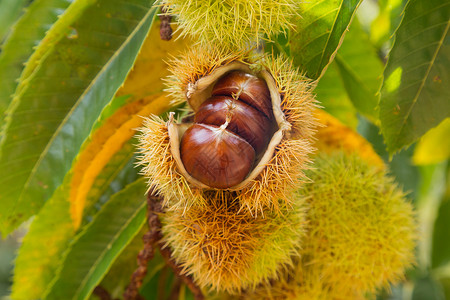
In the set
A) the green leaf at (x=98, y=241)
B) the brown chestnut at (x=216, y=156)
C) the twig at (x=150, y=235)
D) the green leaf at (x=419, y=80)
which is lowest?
the green leaf at (x=98, y=241)

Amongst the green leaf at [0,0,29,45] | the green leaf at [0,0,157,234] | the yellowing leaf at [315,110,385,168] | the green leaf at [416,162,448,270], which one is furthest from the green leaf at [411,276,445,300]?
the green leaf at [0,0,29,45]

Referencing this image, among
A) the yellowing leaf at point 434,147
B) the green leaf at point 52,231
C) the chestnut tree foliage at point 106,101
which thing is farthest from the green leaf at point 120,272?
the yellowing leaf at point 434,147

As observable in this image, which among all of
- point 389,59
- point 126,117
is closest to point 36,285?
point 126,117

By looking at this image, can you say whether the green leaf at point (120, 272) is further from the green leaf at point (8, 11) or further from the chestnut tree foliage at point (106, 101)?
the green leaf at point (8, 11)

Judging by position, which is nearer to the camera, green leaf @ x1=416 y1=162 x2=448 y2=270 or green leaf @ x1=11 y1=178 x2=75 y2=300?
green leaf @ x1=11 y1=178 x2=75 y2=300

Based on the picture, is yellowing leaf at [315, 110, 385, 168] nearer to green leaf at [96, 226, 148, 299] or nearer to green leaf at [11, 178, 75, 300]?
green leaf at [96, 226, 148, 299]

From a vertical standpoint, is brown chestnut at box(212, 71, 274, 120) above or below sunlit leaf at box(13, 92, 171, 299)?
above

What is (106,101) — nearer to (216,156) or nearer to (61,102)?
(61,102)
